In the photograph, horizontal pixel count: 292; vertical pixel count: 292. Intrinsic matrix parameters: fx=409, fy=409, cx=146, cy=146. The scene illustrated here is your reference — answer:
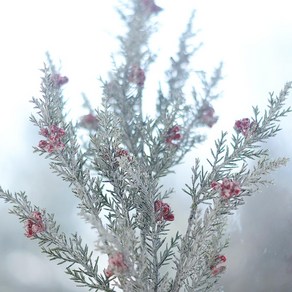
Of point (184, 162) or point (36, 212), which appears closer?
point (36, 212)

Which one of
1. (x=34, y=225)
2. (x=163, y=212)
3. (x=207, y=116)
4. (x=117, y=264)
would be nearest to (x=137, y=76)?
(x=207, y=116)

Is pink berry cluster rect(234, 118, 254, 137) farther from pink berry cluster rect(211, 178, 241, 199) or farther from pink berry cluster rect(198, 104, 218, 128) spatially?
pink berry cluster rect(198, 104, 218, 128)

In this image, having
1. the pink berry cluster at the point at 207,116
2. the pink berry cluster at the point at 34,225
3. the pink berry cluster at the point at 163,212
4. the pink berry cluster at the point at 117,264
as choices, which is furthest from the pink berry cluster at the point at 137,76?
the pink berry cluster at the point at 117,264

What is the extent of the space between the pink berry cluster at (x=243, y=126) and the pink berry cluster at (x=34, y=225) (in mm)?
2352

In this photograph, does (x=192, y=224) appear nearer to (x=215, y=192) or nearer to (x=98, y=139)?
(x=215, y=192)

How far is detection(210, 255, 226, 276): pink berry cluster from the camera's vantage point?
446 cm

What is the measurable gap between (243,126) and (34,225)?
8.21ft

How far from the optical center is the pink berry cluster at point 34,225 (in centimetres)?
420

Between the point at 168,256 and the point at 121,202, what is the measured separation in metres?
0.80

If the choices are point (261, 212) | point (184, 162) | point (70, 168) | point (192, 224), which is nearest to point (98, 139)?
point (70, 168)

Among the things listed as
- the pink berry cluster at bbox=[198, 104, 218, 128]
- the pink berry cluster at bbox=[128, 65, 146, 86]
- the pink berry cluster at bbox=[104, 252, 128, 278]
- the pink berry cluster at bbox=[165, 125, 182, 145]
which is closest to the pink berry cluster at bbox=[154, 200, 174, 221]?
the pink berry cluster at bbox=[104, 252, 128, 278]

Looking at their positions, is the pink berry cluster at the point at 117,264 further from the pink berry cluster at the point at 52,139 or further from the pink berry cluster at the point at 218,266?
the pink berry cluster at the point at 52,139

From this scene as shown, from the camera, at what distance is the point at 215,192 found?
4332 millimetres

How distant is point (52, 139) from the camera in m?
4.46
